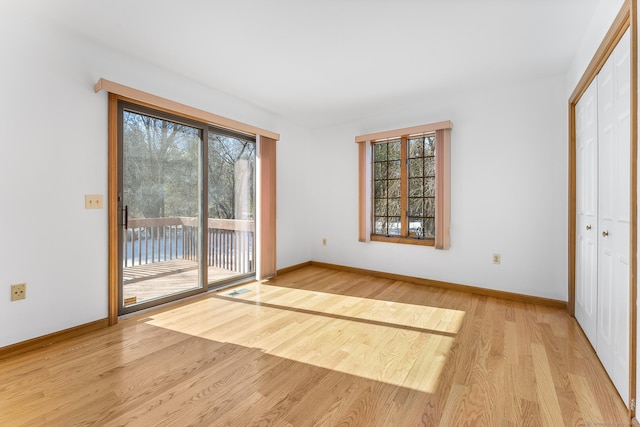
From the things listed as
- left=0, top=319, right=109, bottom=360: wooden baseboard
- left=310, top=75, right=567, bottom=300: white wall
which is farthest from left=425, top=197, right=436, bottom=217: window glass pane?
left=0, top=319, right=109, bottom=360: wooden baseboard

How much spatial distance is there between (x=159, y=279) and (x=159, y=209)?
74 cm

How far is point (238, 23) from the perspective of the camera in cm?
216

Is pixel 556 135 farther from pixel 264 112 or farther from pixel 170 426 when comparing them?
pixel 170 426

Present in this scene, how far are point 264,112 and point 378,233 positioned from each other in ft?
7.85

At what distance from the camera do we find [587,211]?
7.62 feet

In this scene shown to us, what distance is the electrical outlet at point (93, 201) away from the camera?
2.41 m

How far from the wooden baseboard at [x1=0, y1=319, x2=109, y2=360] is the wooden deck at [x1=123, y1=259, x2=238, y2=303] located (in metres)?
0.34

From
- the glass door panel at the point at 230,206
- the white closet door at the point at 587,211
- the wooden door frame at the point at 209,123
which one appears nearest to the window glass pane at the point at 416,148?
the white closet door at the point at 587,211

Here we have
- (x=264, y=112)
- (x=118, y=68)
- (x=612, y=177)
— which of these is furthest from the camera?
(x=264, y=112)

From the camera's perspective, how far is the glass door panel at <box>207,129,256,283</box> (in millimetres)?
3514

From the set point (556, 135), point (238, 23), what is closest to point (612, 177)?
point (556, 135)

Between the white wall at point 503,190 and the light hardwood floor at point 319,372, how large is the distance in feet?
1.87

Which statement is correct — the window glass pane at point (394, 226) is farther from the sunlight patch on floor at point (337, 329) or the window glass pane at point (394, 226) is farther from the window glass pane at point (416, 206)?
the sunlight patch on floor at point (337, 329)

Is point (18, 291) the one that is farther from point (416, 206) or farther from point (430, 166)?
point (430, 166)
